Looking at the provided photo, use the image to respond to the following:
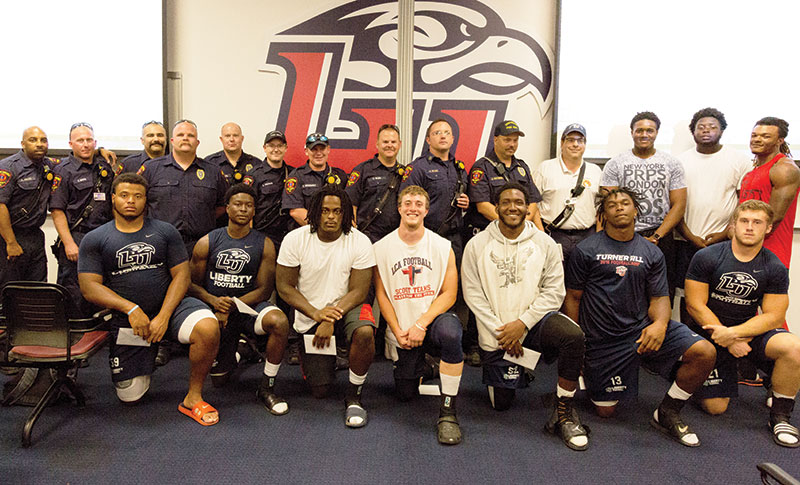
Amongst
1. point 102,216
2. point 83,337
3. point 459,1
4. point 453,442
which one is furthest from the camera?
point 459,1

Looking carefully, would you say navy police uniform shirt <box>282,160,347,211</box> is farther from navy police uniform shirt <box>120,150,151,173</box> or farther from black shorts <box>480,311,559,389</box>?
black shorts <box>480,311,559,389</box>

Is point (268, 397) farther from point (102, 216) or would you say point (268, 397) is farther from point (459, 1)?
point (459, 1)

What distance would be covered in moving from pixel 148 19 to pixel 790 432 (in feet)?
19.5

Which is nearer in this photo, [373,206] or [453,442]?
[453,442]

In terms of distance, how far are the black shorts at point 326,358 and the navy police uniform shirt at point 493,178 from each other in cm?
136

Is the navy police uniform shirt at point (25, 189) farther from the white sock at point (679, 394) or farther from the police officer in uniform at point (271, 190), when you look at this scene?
the white sock at point (679, 394)

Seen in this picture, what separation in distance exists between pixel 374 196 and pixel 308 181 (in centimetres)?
56

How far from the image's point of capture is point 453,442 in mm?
2576

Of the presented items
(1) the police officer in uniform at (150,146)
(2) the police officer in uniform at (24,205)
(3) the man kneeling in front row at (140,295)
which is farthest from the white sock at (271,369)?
(2) the police officer in uniform at (24,205)

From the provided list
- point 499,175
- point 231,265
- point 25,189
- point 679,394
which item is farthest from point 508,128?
point 25,189

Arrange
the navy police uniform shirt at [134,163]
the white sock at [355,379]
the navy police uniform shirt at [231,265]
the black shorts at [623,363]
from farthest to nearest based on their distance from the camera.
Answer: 1. the navy police uniform shirt at [134,163]
2. the navy police uniform shirt at [231,265]
3. the white sock at [355,379]
4. the black shorts at [623,363]

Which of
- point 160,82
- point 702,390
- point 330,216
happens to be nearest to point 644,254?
point 702,390

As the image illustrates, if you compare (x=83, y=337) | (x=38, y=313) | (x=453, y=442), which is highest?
(x=38, y=313)

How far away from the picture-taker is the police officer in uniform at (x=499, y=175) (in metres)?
3.76
